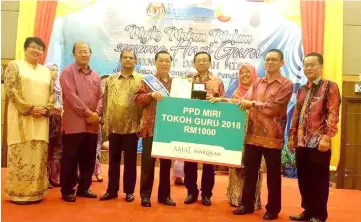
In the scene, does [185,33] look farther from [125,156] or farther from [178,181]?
[125,156]

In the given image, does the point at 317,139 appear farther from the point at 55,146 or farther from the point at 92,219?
the point at 55,146

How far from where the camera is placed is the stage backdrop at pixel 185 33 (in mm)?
6051

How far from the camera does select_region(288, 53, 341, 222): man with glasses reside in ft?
8.76

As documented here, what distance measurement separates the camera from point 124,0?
6172 millimetres

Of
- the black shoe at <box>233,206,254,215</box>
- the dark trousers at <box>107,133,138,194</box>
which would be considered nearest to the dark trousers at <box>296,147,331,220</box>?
the black shoe at <box>233,206,254,215</box>

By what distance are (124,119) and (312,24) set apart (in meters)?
4.04

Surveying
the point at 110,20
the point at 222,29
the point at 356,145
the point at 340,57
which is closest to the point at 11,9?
the point at 110,20

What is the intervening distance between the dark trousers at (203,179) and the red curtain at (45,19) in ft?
12.6

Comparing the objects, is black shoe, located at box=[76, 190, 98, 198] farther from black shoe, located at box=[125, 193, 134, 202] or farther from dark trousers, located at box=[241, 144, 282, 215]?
dark trousers, located at box=[241, 144, 282, 215]

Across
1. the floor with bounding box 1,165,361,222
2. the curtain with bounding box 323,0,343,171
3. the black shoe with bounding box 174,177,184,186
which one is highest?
the curtain with bounding box 323,0,343,171

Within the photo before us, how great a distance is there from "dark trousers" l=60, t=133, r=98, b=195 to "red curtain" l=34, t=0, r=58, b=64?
3.31 metres

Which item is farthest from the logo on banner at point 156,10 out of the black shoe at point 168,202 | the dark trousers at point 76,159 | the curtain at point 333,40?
the black shoe at point 168,202

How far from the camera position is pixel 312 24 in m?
6.00

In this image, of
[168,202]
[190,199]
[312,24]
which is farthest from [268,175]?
[312,24]
